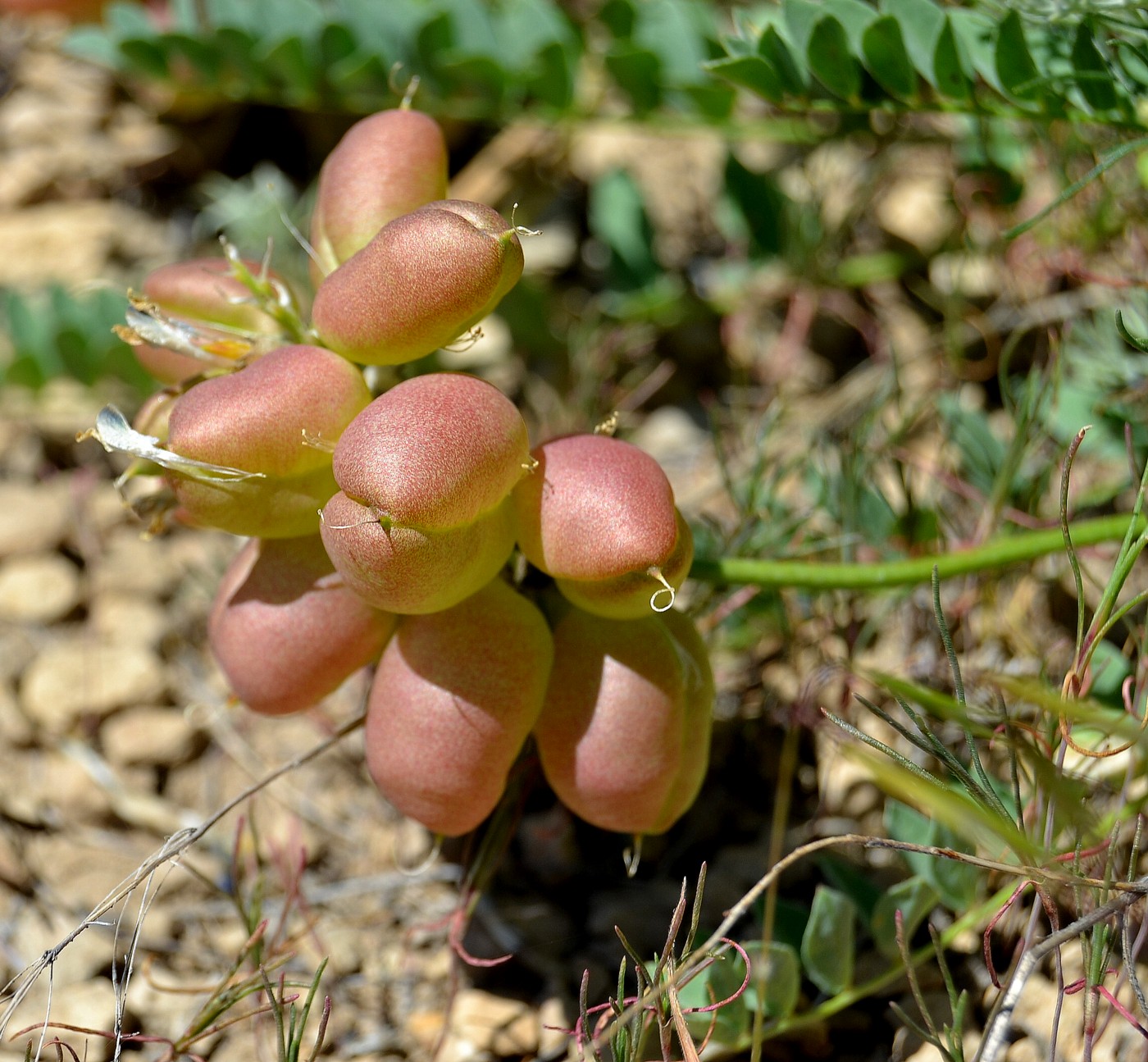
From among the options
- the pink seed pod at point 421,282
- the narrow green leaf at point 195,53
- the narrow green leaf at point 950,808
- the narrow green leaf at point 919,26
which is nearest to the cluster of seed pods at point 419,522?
the pink seed pod at point 421,282

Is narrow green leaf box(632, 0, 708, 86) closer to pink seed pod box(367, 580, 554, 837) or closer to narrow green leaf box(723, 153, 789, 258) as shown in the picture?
narrow green leaf box(723, 153, 789, 258)

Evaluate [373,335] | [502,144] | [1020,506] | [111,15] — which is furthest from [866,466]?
[111,15]

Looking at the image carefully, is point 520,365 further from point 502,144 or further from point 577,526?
point 577,526

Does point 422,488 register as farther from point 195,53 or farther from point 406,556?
point 195,53

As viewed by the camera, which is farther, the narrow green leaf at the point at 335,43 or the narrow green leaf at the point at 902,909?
the narrow green leaf at the point at 335,43

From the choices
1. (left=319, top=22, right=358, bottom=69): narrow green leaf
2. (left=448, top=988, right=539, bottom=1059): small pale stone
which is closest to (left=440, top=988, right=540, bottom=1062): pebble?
(left=448, top=988, right=539, bottom=1059): small pale stone

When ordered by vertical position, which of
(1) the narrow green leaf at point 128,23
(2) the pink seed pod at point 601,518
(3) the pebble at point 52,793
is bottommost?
(3) the pebble at point 52,793

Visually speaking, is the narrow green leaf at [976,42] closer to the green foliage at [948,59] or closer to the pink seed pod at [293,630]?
the green foliage at [948,59]
